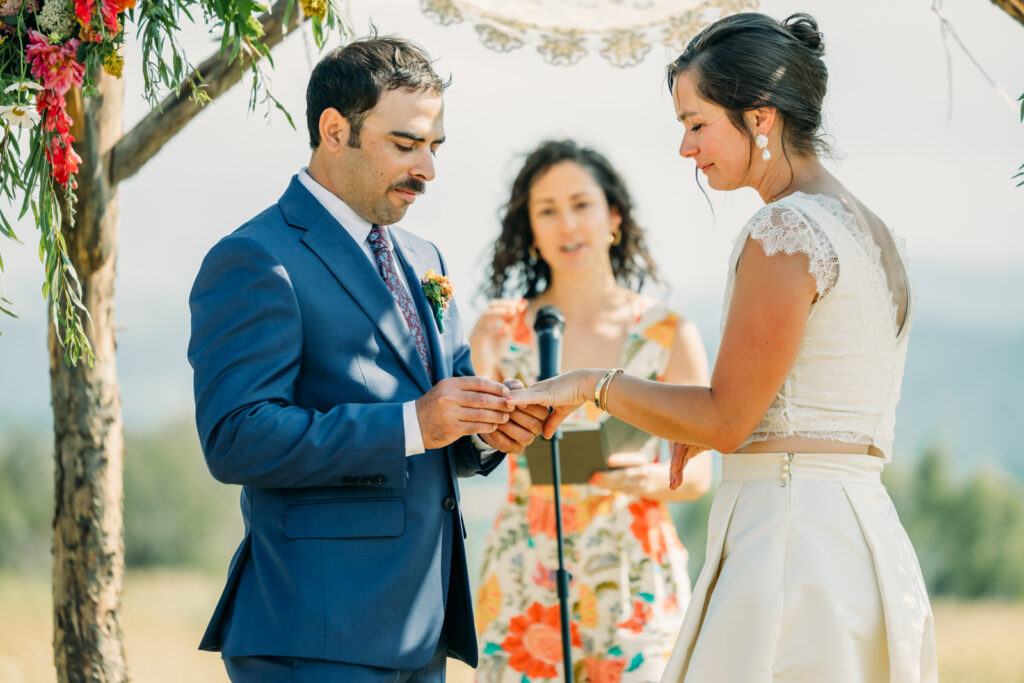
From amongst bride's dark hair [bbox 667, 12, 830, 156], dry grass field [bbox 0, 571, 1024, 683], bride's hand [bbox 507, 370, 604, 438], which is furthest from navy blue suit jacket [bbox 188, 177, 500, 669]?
dry grass field [bbox 0, 571, 1024, 683]

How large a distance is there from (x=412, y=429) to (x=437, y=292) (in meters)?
0.46

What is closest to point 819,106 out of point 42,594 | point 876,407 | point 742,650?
point 876,407

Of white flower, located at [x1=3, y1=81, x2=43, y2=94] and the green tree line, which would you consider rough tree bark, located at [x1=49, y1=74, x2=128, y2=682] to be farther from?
the green tree line

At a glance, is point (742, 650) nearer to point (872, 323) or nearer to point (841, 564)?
point (841, 564)

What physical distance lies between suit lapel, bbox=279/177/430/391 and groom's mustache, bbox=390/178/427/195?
0.65ft

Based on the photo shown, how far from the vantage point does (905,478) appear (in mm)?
16453

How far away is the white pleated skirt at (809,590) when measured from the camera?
227 centimetres

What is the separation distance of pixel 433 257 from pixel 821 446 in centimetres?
113

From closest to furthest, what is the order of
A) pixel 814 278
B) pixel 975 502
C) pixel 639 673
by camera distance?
pixel 814 278
pixel 639 673
pixel 975 502

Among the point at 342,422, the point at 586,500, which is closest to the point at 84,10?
the point at 342,422

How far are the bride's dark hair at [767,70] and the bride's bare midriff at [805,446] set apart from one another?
68cm

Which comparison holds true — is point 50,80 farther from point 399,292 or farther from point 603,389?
point 603,389

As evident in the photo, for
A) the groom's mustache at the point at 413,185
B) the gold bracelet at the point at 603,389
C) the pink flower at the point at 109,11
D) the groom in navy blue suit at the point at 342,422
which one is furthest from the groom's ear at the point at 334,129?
the gold bracelet at the point at 603,389

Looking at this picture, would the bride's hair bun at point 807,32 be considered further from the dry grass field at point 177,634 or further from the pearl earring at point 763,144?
the dry grass field at point 177,634
